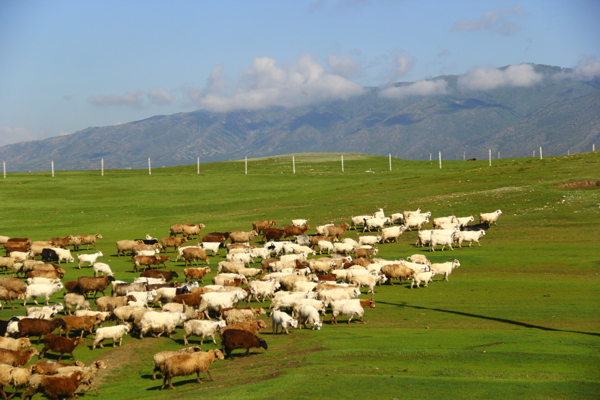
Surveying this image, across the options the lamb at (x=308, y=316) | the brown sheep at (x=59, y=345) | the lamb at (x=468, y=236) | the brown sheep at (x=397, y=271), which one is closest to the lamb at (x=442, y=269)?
the brown sheep at (x=397, y=271)

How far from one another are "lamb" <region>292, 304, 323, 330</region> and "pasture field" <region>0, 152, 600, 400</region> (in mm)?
377

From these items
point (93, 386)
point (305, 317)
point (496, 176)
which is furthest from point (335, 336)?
point (496, 176)

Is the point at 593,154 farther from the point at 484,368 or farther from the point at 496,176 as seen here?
the point at 484,368

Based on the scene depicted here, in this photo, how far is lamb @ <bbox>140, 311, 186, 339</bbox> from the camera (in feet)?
61.1

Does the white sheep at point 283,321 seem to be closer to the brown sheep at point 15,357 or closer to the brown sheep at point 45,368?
the brown sheep at point 45,368

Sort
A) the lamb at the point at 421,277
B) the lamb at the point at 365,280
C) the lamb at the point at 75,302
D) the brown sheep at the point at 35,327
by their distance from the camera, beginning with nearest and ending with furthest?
the brown sheep at the point at 35,327
the lamb at the point at 75,302
the lamb at the point at 365,280
the lamb at the point at 421,277

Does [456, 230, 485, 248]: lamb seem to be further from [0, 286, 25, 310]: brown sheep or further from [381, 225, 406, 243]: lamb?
[0, 286, 25, 310]: brown sheep

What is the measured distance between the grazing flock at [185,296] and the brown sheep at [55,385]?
0.07 feet

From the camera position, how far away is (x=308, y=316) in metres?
19.4

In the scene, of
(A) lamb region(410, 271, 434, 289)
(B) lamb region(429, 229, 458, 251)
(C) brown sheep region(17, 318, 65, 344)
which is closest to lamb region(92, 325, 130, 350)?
(C) brown sheep region(17, 318, 65, 344)

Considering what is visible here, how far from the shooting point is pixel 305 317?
19.5 metres

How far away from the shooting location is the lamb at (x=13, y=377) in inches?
539

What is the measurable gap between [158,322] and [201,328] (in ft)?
5.03

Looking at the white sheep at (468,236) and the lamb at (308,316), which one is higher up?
the white sheep at (468,236)
